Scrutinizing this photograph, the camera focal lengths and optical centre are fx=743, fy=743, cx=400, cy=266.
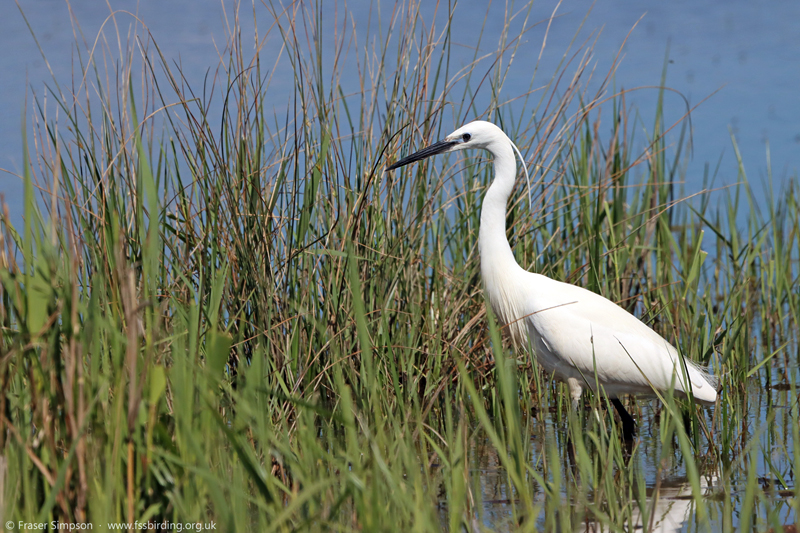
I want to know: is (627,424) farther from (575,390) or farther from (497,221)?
(497,221)

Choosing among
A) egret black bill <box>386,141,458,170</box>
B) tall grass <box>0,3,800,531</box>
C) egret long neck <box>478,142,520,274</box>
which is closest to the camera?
tall grass <box>0,3,800,531</box>

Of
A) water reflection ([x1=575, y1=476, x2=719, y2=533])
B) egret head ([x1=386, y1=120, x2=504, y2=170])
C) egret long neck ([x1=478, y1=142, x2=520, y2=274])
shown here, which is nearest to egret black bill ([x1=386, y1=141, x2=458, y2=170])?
egret head ([x1=386, y1=120, x2=504, y2=170])

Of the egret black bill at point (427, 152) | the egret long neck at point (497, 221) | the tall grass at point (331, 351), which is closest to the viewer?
the tall grass at point (331, 351)

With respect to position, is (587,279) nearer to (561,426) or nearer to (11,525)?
(561,426)

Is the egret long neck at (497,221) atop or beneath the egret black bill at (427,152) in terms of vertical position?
beneath

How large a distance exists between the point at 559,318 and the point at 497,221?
1.78ft

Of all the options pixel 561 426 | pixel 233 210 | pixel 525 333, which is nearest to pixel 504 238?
pixel 525 333

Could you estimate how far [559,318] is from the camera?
11.5ft

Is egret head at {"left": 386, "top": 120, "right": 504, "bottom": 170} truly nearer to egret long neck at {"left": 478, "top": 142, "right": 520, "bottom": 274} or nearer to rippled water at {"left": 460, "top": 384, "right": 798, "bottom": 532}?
egret long neck at {"left": 478, "top": 142, "right": 520, "bottom": 274}

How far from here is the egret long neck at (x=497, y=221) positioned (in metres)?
3.53

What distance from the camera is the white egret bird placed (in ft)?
11.5

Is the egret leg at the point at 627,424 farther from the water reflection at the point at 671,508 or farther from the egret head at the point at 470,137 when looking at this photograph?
the egret head at the point at 470,137

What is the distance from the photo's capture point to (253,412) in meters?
1.71

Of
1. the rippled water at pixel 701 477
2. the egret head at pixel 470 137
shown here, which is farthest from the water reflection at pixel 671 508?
the egret head at pixel 470 137
